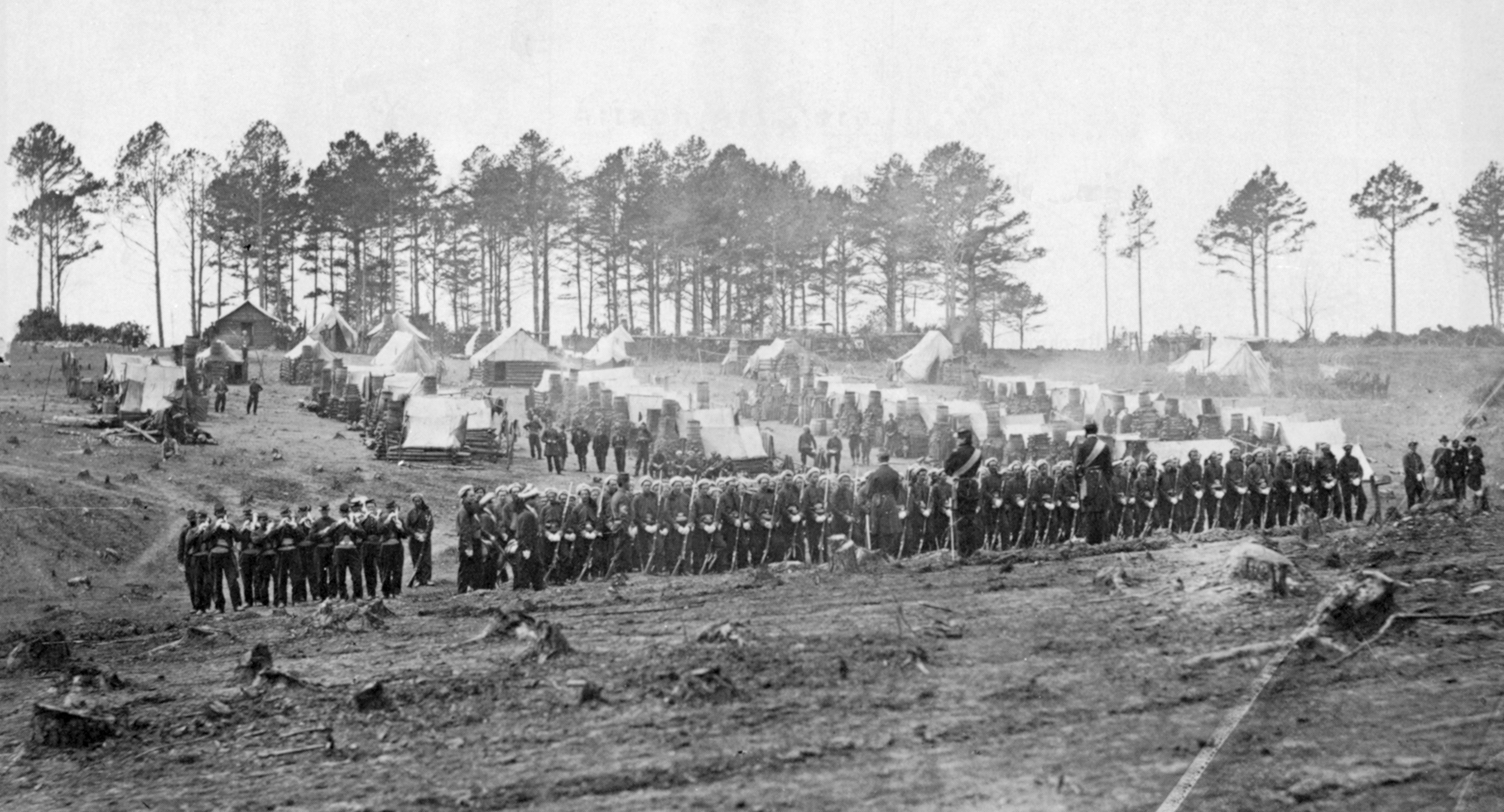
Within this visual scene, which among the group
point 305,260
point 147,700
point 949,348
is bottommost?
point 147,700

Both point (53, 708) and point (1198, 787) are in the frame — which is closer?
point (1198, 787)

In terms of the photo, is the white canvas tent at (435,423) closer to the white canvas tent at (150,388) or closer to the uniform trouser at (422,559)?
the white canvas tent at (150,388)

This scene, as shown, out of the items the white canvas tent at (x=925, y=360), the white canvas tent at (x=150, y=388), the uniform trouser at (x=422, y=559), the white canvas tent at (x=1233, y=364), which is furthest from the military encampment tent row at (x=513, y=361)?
the uniform trouser at (x=422, y=559)

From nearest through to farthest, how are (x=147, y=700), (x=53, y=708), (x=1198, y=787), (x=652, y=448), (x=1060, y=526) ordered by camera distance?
(x=1198, y=787) < (x=53, y=708) < (x=147, y=700) < (x=1060, y=526) < (x=652, y=448)

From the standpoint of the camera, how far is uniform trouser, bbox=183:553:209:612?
15.7 meters

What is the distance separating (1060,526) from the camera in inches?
715

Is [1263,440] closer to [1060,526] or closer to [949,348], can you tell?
[1060,526]

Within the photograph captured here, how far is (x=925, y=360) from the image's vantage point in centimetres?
5206

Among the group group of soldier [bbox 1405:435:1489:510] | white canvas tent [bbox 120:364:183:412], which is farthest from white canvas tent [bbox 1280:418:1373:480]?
white canvas tent [bbox 120:364:183:412]

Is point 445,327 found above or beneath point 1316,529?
above

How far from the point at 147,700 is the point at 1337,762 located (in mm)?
9090

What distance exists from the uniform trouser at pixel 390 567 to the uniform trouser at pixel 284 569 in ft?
3.67

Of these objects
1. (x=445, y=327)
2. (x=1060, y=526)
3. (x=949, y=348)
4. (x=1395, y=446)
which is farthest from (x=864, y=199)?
(x=1060, y=526)

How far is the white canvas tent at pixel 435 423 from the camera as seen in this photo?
99.1 feet
